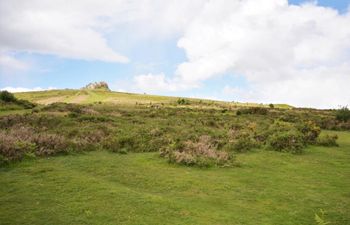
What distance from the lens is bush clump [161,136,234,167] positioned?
17.8 m

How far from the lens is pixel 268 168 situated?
1767 cm

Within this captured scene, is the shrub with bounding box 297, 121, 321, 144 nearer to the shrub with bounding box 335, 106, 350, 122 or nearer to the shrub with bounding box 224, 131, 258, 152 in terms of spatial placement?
the shrub with bounding box 224, 131, 258, 152

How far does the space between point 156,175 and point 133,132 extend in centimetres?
840

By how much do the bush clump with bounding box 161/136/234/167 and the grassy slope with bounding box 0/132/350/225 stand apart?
0.62 meters

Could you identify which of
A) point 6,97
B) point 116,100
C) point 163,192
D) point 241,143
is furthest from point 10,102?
point 163,192

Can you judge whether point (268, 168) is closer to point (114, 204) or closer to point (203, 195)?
point (203, 195)

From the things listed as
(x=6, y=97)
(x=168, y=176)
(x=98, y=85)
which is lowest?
(x=168, y=176)

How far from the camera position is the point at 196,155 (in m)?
18.6

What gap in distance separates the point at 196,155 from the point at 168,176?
3485 millimetres

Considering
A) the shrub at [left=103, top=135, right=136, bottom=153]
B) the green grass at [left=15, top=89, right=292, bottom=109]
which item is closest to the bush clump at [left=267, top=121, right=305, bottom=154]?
the shrub at [left=103, top=135, right=136, bottom=153]

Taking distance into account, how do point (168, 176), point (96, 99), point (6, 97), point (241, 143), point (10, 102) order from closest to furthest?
point (168, 176)
point (241, 143)
point (10, 102)
point (6, 97)
point (96, 99)

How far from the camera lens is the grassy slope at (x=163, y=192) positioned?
1099 cm

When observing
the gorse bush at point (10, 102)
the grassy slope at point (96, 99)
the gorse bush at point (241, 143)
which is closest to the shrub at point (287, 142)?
the gorse bush at point (241, 143)

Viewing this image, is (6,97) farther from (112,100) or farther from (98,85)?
(98,85)
